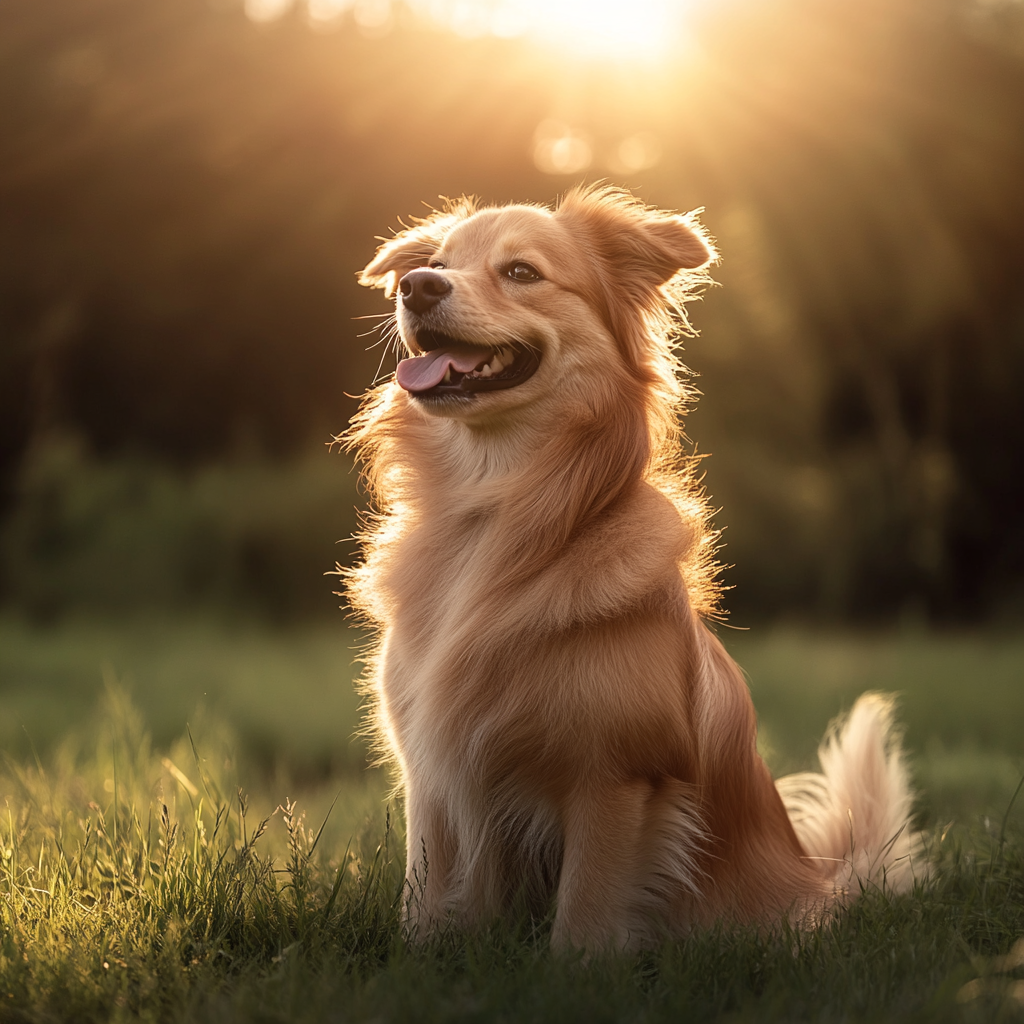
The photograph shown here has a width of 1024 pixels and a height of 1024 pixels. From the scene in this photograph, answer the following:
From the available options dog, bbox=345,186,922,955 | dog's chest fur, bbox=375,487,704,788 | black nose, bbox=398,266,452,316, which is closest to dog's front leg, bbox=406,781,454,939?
dog, bbox=345,186,922,955

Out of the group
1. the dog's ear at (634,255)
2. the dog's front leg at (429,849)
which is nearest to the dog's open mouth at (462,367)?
the dog's ear at (634,255)

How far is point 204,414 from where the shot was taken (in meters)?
11.4

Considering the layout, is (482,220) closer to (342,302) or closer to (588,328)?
(588,328)

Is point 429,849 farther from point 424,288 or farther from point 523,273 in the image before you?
point 523,273

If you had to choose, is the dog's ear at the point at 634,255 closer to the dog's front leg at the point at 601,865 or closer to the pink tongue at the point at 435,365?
the pink tongue at the point at 435,365

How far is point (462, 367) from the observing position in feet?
10.3

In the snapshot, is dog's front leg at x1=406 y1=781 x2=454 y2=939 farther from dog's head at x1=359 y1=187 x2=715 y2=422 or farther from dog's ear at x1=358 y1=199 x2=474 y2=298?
dog's ear at x1=358 y1=199 x2=474 y2=298

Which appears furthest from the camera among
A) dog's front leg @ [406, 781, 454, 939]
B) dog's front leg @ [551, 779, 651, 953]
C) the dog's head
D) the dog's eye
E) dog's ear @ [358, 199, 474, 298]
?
dog's ear @ [358, 199, 474, 298]

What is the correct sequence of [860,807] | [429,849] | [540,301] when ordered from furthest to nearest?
1. [860,807]
2. [540,301]
3. [429,849]

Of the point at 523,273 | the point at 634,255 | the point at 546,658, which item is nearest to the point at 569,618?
the point at 546,658

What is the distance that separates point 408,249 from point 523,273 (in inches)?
24.0

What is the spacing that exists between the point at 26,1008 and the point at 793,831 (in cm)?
240

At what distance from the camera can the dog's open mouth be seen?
3107mm

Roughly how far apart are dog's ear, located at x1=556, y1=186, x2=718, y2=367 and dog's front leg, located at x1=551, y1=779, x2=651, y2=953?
1.47 meters
